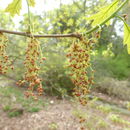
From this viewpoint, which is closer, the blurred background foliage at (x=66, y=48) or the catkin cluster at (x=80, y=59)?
the catkin cluster at (x=80, y=59)

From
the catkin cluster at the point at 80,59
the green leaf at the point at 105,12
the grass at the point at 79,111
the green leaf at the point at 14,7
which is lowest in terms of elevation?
the grass at the point at 79,111

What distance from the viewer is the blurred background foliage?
15.8 ft

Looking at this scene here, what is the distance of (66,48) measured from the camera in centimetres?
515

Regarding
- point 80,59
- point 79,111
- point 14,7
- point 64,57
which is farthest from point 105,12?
point 64,57

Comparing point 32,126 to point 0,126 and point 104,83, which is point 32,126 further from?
point 104,83

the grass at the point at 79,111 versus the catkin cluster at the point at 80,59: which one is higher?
the catkin cluster at the point at 80,59

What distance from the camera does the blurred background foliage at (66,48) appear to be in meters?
4.80

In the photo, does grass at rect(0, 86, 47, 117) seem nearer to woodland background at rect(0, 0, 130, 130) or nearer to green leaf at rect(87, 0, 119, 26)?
woodland background at rect(0, 0, 130, 130)

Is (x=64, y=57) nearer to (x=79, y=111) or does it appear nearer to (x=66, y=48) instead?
(x=66, y=48)

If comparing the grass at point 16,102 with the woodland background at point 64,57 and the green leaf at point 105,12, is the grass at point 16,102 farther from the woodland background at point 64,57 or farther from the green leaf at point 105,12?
the green leaf at point 105,12

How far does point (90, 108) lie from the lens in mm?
5477

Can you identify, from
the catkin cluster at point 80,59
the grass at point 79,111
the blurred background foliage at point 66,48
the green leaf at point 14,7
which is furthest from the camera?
the blurred background foliage at point 66,48

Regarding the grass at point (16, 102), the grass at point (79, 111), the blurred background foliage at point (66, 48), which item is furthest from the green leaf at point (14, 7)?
the grass at point (16, 102)

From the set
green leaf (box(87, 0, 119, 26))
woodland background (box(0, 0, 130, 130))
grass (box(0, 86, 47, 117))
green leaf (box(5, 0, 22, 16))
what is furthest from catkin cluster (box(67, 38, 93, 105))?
grass (box(0, 86, 47, 117))
